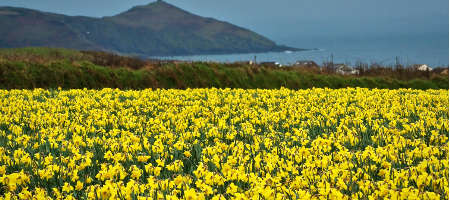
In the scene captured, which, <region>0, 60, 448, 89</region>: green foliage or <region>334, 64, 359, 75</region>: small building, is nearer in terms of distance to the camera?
<region>0, 60, 448, 89</region>: green foliage

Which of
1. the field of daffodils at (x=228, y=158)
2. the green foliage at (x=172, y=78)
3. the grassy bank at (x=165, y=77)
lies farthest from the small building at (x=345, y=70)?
the field of daffodils at (x=228, y=158)

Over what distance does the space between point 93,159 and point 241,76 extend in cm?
1698

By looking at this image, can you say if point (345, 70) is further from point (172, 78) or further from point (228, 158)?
point (228, 158)

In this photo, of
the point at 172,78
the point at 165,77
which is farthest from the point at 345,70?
the point at 165,77

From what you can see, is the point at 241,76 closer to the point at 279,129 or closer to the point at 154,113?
the point at 154,113

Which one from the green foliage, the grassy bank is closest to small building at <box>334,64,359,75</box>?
the grassy bank

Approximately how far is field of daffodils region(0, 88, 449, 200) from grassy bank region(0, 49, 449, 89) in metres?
9.09

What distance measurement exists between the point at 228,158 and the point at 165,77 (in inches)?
647

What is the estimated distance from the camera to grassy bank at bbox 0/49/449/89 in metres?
19.3

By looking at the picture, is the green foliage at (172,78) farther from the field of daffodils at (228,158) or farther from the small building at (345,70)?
the field of daffodils at (228,158)

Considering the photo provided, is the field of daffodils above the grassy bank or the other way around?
the other way around

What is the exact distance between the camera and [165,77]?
847 inches

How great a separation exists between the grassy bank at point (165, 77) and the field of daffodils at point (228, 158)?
909 centimetres

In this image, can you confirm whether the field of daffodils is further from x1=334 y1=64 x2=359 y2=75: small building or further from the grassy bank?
x1=334 y1=64 x2=359 y2=75: small building
